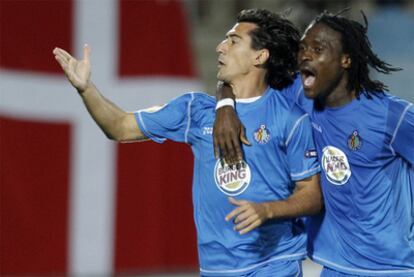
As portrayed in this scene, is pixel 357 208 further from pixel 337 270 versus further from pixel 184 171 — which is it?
pixel 184 171

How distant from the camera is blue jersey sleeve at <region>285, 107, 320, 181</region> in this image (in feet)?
13.2

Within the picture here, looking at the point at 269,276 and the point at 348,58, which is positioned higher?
the point at 348,58

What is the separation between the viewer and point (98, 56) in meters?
7.07

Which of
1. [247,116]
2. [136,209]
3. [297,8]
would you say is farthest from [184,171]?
[247,116]

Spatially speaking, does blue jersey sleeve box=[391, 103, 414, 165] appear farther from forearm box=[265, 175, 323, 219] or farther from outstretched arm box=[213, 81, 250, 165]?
outstretched arm box=[213, 81, 250, 165]

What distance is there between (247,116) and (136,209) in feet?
10.4

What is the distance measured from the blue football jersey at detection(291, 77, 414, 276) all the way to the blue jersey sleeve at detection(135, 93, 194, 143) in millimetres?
545

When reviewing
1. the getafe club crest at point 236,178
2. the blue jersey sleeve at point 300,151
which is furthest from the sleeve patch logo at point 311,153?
the getafe club crest at point 236,178

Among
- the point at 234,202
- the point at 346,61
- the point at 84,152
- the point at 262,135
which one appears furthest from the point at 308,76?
Answer: the point at 84,152

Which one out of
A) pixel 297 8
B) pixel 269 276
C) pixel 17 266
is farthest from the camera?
pixel 297 8

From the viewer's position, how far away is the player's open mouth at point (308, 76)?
4051 mm

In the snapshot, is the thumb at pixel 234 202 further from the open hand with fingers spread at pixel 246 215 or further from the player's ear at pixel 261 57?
the player's ear at pixel 261 57

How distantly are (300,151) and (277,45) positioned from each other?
50 cm

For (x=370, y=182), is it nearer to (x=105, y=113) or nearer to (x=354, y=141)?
(x=354, y=141)
